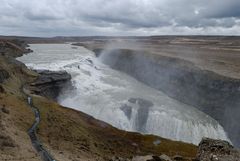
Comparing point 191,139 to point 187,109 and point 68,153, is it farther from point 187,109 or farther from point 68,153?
point 68,153

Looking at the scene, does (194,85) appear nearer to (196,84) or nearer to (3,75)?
(196,84)

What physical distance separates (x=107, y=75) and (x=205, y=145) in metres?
75.0

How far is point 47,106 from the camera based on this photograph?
49625 millimetres

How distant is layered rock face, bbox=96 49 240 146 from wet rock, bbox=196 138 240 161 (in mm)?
34425

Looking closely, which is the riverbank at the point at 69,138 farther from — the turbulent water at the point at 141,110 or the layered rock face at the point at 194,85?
the layered rock face at the point at 194,85

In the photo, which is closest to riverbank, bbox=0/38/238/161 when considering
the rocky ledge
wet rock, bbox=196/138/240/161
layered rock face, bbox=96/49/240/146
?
wet rock, bbox=196/138/240/161

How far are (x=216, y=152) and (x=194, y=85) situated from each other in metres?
50.5

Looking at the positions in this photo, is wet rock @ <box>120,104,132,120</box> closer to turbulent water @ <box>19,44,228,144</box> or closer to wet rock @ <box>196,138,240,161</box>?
turbulent water @ <box>19,44,228,144</box>

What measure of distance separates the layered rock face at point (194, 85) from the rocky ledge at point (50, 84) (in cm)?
2541

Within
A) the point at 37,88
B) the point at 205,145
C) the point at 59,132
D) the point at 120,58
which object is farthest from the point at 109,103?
the point at 120,58

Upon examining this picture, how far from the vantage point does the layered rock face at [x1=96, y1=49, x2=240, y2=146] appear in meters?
61.7

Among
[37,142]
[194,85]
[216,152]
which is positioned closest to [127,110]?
[194,85]

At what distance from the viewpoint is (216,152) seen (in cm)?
2502

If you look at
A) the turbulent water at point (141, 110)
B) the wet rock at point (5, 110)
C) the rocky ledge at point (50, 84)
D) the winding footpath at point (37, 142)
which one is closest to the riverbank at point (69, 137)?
the wet rock at point (5, 110)
